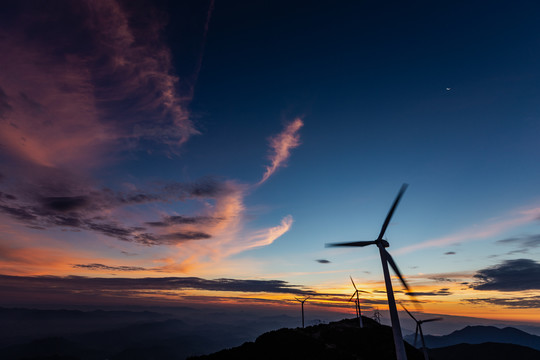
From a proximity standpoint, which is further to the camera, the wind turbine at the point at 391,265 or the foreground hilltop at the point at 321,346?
the foreground hilltop at the point at 321,346

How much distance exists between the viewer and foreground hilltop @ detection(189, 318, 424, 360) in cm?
7350

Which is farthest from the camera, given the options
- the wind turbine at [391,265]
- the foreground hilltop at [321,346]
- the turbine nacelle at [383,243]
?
the foreground hilltop at [321,346]

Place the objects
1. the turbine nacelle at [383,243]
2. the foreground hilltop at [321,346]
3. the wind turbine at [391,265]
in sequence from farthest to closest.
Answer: the foreground hilltop at [321,346] < the turbine nacelle at [383,243] < the wind turbine at [391,265]

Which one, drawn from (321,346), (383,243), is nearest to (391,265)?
(383,243)

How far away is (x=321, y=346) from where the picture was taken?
82.6m

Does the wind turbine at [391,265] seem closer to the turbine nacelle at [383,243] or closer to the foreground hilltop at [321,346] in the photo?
the turbine nacelle at [383,243]

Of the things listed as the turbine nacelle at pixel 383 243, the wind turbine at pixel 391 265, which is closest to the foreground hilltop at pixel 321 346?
the wind turbine at pixel 391 265

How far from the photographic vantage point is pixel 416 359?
303 ft

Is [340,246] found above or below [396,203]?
below

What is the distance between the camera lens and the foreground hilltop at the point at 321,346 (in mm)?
73500

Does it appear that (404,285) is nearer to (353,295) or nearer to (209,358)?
(209,358)

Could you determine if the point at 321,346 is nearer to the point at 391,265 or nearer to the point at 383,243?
the point at 391,265

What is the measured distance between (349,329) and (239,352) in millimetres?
53721

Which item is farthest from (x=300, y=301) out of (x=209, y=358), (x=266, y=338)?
(x=209, y=358)
